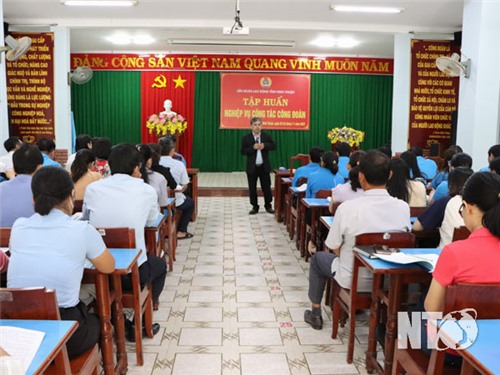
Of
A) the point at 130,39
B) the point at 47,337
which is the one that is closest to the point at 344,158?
the point at 47,337

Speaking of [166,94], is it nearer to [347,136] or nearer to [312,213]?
[347,136]

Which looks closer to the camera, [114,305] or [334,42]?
[114,305]

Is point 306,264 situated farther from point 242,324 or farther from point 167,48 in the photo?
point 167,48

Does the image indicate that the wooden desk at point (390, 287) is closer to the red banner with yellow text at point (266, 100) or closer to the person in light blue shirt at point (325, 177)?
the person in light blue shirt at point (325, 177)

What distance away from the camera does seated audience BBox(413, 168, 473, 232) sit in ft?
9.50

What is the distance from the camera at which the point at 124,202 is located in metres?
2.88

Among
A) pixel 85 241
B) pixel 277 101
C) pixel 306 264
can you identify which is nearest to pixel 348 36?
pixel 277 101

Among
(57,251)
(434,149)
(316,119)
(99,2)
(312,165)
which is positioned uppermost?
(99,2)

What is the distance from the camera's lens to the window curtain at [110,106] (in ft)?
38.4

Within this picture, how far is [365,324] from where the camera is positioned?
3.33 meters

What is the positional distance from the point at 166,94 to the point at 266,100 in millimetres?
2372

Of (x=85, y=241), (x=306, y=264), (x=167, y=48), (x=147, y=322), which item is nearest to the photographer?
(x=85, y=241)

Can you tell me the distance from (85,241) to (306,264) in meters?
3.11

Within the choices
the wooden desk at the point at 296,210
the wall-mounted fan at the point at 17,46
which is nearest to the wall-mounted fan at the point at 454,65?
the wooden desk at the point at 296,210
